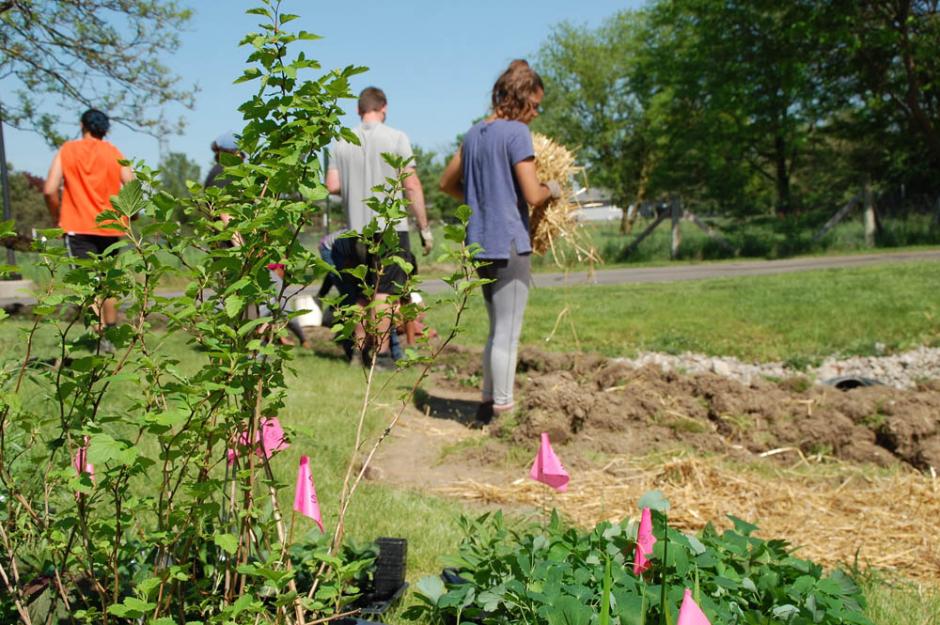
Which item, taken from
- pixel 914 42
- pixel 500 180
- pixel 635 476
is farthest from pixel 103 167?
pixel 914 42

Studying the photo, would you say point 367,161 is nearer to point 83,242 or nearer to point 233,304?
point 83,242

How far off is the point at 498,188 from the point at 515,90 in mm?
585

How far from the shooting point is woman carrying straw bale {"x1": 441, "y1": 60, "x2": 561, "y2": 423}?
14.8 feet

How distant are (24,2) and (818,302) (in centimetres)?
946

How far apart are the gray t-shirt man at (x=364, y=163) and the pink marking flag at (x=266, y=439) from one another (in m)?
4.03

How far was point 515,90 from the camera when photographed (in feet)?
15.0

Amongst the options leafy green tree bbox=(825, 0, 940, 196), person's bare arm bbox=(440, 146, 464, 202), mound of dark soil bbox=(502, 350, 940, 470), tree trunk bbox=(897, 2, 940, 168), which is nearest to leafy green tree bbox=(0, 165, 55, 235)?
leafy green tree bbox=(825, 0, 940, 196)

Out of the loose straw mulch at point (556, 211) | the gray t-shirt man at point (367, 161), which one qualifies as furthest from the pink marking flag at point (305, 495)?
the gray t-shirt man at point (367, 161)

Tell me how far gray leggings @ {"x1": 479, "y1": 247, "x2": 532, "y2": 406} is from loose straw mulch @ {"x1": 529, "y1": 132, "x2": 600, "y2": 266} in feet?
2.14

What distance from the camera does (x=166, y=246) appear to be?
1651mm

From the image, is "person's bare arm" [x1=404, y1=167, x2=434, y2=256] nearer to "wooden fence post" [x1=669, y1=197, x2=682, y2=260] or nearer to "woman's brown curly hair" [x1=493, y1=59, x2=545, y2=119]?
"woman's brown curly hair" [x1=493, y1=59, x2=545, y2=119]

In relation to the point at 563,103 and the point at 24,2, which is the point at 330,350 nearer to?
the point at 24,2

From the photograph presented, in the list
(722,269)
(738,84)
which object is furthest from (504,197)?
(738,84)

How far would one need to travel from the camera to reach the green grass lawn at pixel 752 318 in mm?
7055
